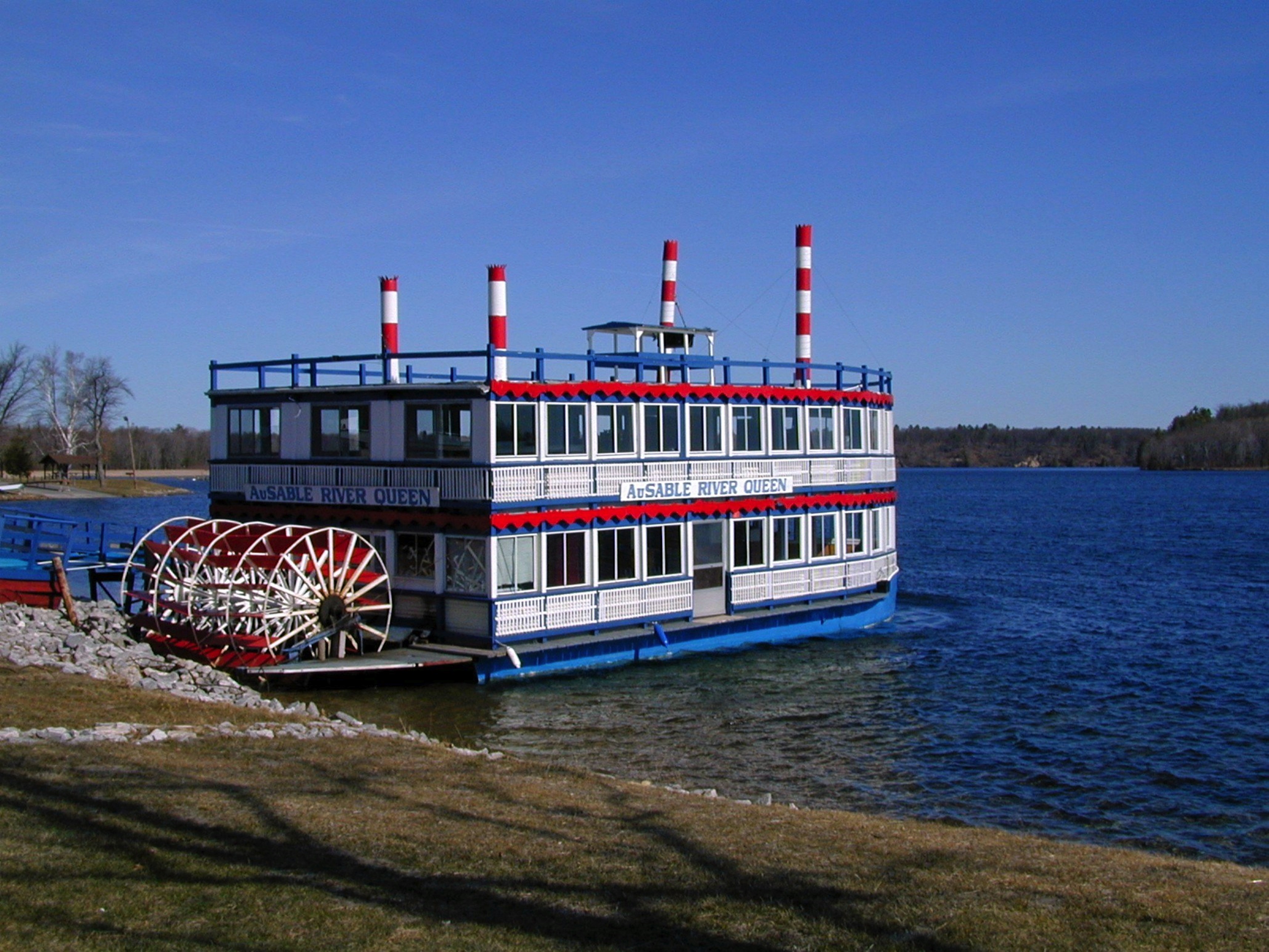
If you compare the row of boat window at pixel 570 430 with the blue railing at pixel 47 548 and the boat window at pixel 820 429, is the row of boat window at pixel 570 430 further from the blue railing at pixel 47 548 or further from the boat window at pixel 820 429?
the blue railing at pixel 47 548

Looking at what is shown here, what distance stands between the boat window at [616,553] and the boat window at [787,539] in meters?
4.95

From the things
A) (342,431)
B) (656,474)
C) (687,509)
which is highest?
(342,431)

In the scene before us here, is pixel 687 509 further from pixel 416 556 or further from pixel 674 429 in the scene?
pixel 416 556

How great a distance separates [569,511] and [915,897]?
52.9 feet

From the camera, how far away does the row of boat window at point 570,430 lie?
80.0 ft

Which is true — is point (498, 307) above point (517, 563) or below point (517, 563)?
above

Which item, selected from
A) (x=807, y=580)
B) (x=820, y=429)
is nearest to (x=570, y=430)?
(x=807, y=580)

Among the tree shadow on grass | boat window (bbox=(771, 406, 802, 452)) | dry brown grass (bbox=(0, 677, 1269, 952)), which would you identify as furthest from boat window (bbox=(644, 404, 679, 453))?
the tree shadow on grass

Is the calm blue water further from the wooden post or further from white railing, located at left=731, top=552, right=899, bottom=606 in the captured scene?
the wooden post

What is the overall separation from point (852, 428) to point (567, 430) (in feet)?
35.8

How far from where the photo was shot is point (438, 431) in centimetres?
2466

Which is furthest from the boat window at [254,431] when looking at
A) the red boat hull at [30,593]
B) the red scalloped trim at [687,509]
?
the red scalloped trim at [687,509]

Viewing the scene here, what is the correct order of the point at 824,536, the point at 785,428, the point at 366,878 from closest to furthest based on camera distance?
the point at 366,878 → the point at 785,428 → the point at 824,536

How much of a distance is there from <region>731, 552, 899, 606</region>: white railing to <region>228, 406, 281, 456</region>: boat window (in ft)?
36.7
